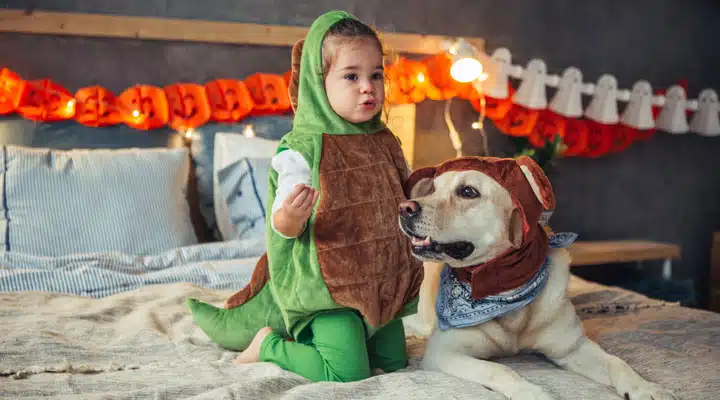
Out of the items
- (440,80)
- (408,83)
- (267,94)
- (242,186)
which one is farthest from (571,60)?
(242,186)

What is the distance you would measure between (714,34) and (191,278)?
3.29 metres

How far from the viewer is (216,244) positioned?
2.14 m

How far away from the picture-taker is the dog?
1.15m

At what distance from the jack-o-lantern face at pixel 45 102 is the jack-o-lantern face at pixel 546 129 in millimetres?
2040

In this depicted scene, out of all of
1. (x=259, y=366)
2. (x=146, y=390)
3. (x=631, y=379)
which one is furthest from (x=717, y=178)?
(x=146, y=390)

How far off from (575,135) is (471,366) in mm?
2378

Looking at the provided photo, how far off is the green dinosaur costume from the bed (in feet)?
0.45

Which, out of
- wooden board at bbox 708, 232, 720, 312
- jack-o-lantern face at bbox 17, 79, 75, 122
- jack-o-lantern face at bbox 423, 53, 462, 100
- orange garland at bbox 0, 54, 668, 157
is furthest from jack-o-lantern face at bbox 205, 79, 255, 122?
wooden board at bbox 708, 232, 720, 312

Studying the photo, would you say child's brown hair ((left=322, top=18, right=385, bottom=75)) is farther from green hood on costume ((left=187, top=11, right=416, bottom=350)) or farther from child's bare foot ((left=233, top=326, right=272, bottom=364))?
child's bare foot ((left=233, top=326, right=272, bottom=364))

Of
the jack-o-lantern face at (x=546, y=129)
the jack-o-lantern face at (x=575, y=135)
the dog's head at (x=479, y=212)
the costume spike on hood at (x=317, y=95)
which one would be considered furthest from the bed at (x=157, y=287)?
the jack-o-lantern face at (x=575, y=135)

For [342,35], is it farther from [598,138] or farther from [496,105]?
[598,138]

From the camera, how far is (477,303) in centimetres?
125

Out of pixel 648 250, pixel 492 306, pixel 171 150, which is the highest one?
pixel 171 150

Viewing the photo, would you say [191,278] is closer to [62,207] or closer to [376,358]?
[62,207]
